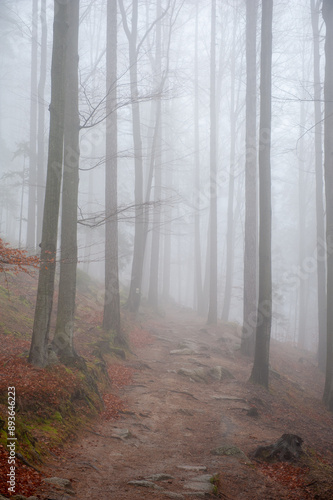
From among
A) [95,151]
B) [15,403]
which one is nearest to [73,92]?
[15,403]

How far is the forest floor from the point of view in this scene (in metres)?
4.18

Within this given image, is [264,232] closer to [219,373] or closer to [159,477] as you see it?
[219,373]

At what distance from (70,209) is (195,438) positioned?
516 centimetres

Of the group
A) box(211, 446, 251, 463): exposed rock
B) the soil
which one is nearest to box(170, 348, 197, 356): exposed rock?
the soil

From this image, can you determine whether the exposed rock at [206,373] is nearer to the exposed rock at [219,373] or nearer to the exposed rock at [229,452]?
the exposed rock at [219,373]

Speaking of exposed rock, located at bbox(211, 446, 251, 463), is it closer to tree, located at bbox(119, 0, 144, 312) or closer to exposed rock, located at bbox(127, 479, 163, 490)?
exposed rock, located at bbox(127, 479, 163, 490)

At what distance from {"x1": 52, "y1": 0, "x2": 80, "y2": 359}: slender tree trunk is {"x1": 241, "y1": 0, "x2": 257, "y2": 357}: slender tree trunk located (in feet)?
24.1

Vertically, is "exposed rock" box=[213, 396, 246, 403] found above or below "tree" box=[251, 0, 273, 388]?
below

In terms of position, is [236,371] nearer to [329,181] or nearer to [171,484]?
[329,181]

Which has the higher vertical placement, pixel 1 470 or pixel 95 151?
pixel 95 151

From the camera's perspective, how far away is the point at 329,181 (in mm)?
10344

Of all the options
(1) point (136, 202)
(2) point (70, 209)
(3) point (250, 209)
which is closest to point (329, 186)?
(3) point (250, 209)

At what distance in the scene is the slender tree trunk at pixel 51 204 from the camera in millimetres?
6121

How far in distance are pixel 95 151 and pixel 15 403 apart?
27.4 metres
